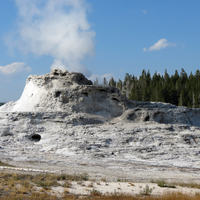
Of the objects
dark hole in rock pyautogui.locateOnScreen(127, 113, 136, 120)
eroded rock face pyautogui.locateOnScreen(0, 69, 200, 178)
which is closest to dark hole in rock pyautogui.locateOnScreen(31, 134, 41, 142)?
eroded rock face pyautogui.locateOnScreen(0, 69, 200, 178)

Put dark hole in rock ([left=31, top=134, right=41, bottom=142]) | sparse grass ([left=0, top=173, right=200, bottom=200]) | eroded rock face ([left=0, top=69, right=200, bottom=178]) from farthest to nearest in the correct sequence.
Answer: dark hole in rock ([left=31, top=134, right=41, bottom=142])
eroded rock face ([left=0, top=69, right=200, bottom=178])
sparse grass ([left=0, top=173, right=200, bottom=200])

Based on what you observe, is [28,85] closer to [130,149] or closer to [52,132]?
[52,132]

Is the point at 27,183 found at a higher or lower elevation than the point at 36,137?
lower

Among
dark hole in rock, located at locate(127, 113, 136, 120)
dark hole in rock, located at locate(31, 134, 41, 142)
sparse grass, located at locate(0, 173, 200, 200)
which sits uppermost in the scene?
dark hole in rock, located at locate(127, 113, 136, 120)

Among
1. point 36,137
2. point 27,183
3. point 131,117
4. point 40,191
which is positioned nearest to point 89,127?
point 36,137

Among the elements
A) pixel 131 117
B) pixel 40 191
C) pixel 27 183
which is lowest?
pixel 40 191

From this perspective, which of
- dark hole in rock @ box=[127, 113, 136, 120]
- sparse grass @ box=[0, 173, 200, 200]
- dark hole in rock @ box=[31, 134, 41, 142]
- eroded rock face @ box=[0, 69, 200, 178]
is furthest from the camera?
dark hole in rock @ box=[127, 113, 136, 120]

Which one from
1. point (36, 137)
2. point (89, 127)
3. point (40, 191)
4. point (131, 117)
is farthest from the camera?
point (131, 117)

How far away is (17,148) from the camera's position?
18.0 meters

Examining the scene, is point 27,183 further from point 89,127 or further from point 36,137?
point 36,137

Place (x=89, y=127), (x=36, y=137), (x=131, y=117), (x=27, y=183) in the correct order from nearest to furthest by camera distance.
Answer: (x=27, y=183)
(x=89, y=127)
(x=36, y=137)
(x=131, y=117)

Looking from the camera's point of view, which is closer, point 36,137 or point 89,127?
point 89,127

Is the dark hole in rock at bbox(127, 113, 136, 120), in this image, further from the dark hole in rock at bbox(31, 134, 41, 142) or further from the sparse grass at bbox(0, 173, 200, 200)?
the sparse grass at bbox(0, 173, 200, 200)

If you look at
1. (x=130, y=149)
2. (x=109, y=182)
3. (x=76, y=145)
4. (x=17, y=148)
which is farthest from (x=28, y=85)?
(x=109, y=182)
